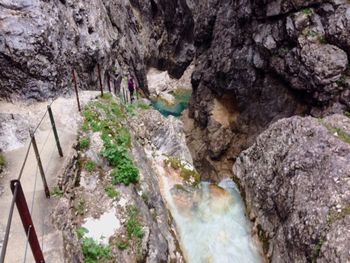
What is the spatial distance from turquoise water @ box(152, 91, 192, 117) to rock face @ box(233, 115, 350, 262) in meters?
27.2

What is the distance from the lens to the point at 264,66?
23828 mm

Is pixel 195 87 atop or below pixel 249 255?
below

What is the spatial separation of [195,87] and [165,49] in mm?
19120

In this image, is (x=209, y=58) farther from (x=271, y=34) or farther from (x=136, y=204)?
(x=136, y=204)

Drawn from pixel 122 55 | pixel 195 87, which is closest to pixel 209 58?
pixel 195 87

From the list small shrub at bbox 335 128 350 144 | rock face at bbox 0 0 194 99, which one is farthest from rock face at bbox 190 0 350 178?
small shrub at bbox 335 128 350 144

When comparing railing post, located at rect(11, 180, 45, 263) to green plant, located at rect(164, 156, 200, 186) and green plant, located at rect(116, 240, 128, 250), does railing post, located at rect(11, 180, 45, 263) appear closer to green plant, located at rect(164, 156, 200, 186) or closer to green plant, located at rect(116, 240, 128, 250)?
green plant, located at rect(116, 240, 128, 250)

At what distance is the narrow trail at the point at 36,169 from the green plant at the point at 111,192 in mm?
1309

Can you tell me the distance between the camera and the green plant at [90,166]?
8629mm

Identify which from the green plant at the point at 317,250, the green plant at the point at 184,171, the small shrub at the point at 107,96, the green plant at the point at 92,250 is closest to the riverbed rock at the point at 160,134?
the green plant at the point at 184,171

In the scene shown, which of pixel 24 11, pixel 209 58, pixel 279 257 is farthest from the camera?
pixel 209 58

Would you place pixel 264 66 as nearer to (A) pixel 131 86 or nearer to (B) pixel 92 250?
(A) pixel 131 86

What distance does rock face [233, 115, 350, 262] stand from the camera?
777cm

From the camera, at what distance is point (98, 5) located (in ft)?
68.9
